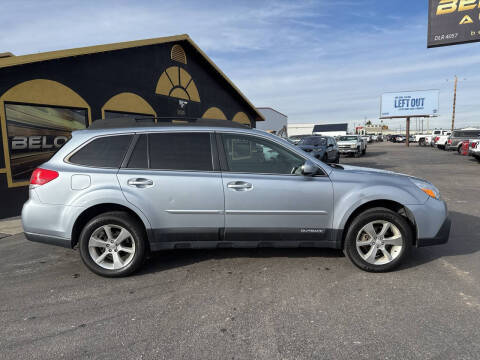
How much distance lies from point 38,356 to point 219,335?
4.55 ft

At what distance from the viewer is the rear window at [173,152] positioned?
147 inches

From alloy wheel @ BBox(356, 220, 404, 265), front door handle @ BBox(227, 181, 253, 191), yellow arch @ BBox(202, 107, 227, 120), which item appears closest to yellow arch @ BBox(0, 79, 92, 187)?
front door handle @ BBox(227, 181, 253, 191)

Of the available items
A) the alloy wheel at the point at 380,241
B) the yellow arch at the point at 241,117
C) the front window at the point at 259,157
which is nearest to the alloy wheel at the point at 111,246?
the front window at the point at 259,157

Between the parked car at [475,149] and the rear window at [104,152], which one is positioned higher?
the rear window at [104,152]

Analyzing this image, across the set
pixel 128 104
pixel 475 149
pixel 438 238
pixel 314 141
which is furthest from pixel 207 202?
pixel 475 149

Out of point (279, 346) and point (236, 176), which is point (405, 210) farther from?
point (279, 346)

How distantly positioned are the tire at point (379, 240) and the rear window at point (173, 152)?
6.21ft

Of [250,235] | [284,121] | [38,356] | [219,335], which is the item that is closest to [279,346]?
[219,335]

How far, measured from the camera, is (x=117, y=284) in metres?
3.57

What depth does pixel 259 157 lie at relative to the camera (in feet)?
12.5

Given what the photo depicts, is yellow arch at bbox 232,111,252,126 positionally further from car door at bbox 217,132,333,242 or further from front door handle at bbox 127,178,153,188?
front door handle at bbox 127,178,153,188

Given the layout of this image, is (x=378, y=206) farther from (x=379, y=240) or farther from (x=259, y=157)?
(x=259, y=157)

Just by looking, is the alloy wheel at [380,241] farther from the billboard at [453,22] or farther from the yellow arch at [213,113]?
the billboard at [453,22]

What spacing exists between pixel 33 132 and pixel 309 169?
6867mm
